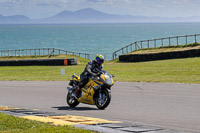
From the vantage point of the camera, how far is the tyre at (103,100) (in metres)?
11.3

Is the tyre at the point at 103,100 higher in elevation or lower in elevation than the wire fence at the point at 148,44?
lower

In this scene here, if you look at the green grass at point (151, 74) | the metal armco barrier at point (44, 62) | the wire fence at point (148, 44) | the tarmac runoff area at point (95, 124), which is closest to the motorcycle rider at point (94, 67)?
the tarmac runoff area at point (95, 124)

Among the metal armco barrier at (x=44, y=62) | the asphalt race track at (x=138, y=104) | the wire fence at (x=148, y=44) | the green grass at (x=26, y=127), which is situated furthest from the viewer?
the wire fence at (x=148, y=44)

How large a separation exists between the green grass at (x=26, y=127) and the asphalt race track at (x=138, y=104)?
6.32ft

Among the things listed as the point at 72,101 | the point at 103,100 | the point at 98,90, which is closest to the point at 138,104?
the point at 103,100

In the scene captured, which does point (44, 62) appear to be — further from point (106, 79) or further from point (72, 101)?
point (106, 79)

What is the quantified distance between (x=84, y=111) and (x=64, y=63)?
31.4 metres

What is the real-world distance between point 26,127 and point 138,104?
480 centimetres

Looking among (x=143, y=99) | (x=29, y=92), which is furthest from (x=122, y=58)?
(x=143, y=99)

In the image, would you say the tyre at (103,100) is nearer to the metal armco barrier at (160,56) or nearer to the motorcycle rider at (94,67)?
the motorcycle rider at (94,67)

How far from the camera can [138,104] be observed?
40.7ft

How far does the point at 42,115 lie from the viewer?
10.4 meters

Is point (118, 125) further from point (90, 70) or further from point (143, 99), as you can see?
point (143, 99)

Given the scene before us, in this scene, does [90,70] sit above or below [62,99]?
above
